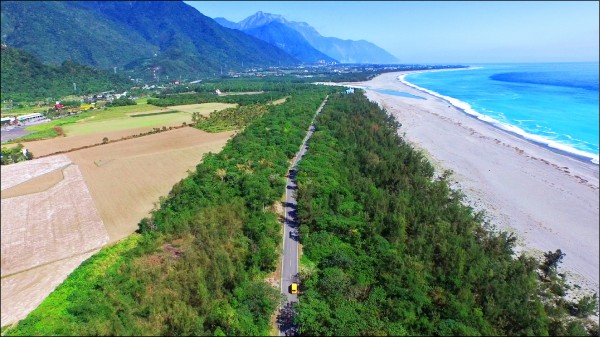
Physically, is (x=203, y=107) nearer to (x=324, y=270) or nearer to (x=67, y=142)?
(x=67, y=142)

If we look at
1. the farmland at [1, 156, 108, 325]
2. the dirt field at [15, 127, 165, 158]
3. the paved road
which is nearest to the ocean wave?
the paved road

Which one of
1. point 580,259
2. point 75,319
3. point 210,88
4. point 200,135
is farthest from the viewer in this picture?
point 210,88

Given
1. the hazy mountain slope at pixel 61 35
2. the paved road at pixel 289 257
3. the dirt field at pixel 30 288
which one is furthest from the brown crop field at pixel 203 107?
the dirt field at pixel 30 288

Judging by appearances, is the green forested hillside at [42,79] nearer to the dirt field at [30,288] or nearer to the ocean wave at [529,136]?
the dirt field at [30,288]

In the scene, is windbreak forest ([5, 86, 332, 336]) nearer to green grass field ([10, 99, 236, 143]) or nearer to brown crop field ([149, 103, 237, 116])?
green grass field ([10, 99, 236, 143])

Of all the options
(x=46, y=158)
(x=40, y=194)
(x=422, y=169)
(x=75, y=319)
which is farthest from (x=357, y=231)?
→ (x=46, y=158)

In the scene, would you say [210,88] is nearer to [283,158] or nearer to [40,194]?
[283,158]
